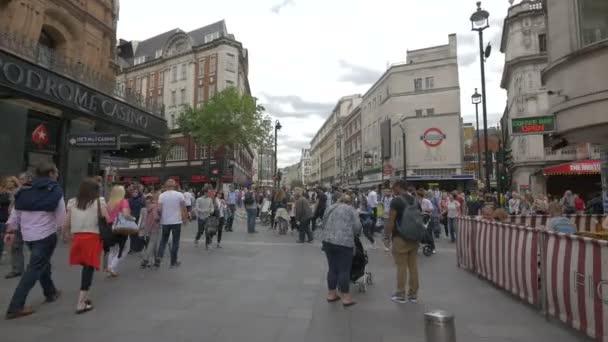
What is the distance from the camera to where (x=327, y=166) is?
309 ft

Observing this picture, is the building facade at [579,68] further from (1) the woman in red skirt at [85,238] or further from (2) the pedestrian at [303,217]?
(1) the woman in red skirt at [85,238]

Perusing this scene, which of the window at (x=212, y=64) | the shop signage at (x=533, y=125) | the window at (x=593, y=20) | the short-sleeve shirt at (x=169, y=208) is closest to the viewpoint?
the short-sleeve shirt at (x=169, y=208)

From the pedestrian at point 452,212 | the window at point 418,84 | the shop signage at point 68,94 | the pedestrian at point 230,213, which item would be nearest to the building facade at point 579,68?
the pedestrian at point 452,212

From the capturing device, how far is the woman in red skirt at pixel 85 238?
5047 millimetres

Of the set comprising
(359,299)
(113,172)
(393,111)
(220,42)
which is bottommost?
(359,299)

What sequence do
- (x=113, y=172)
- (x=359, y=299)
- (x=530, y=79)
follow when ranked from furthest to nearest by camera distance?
(x=530, y=79), (x=113, y=172), (x=359, y=299)

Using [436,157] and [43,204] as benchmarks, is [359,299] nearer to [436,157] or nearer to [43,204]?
[43,204]

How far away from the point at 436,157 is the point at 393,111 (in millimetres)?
7647

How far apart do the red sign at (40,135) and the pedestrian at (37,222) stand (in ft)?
33.9

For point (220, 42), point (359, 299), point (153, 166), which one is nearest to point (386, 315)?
point (359, 299)

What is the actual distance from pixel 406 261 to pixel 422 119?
121 feet

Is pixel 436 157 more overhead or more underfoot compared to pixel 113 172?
more overhead

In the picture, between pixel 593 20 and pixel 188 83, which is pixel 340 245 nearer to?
pixel 593 20

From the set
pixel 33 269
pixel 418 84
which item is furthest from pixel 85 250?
pixel 418 84
